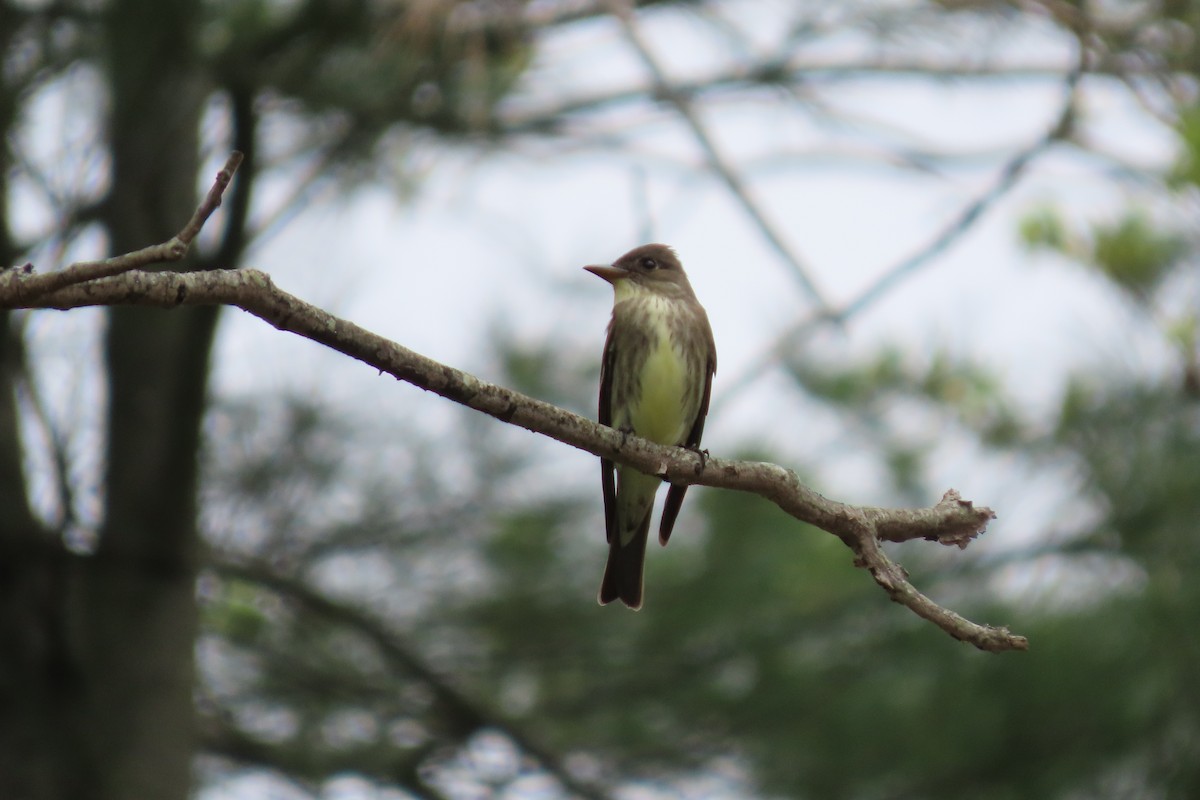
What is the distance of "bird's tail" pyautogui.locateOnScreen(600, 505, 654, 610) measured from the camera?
4.26m

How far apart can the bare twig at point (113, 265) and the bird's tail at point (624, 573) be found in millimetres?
2606

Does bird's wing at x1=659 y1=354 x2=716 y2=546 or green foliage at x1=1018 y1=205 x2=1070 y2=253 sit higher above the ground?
green foliage at x1=1018 y1=205 x2=1070 y2=253

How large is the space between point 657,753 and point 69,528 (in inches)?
93.9

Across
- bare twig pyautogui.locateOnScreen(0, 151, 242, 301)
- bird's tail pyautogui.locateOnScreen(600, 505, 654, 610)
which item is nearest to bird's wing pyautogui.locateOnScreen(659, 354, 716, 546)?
bird's tail pyautogui.locateOnScreen(600, 505, 654, 610)

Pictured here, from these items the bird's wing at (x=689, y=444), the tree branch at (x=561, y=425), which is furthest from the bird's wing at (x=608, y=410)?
the tree branch at (x=561, y=425)

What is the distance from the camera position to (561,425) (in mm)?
2322

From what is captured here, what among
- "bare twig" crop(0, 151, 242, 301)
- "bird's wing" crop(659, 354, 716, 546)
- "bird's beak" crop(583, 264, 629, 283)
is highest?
"bird's beak" crop(583, 264, 629, 283)

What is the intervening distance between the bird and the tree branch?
5.33 ft

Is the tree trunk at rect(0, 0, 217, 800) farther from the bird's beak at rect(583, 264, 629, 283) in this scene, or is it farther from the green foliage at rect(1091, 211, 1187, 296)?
the green foliage at rect(1091, 211, 1187, 296)

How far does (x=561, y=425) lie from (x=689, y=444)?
228cm

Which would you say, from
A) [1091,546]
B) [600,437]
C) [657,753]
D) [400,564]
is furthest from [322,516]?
[600,437]

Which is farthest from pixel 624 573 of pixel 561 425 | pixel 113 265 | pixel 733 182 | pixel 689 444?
pixel 113 265

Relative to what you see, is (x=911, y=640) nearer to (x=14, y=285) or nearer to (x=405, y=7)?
(x=405, y=7)

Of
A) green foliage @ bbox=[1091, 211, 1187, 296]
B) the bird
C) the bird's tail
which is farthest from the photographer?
green foliage @ bbox=[1091, 211, 1187, 296]
